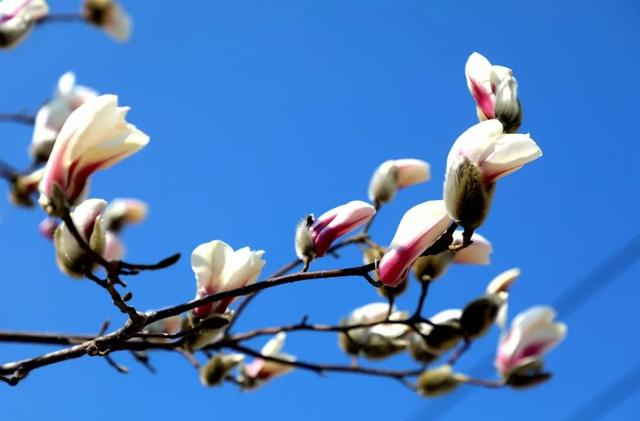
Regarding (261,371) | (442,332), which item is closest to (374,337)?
(442,332)

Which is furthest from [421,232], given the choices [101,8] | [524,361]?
[101,8]

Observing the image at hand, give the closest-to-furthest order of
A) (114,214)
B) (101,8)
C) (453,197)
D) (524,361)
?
(453,197) < (524,361) < (114,214) < (101,8)

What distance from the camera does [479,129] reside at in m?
0.60

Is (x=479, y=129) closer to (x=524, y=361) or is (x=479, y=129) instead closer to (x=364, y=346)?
(x=364, y=346)

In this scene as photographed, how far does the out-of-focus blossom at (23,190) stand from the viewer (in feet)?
4.11

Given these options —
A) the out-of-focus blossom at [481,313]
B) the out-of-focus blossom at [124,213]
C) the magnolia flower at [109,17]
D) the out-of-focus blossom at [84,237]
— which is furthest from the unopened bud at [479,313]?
the magnolia flower at [109,17]

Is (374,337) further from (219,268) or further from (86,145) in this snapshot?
(86,145)

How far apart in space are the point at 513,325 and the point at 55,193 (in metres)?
0.84

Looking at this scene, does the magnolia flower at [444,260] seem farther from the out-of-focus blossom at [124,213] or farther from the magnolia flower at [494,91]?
the out-of-focus blossom at [124,213]

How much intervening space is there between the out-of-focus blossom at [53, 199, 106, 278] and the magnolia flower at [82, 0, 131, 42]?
2.94ft

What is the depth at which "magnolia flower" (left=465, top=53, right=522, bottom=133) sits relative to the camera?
629 millimetres

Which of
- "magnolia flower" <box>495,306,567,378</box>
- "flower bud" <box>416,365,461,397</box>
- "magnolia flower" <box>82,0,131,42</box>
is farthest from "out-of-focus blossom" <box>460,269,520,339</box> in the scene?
"magnolia flower" <box>82,0,131,42</box>

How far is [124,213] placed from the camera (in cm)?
134

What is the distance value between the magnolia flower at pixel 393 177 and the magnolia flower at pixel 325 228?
362 mm
